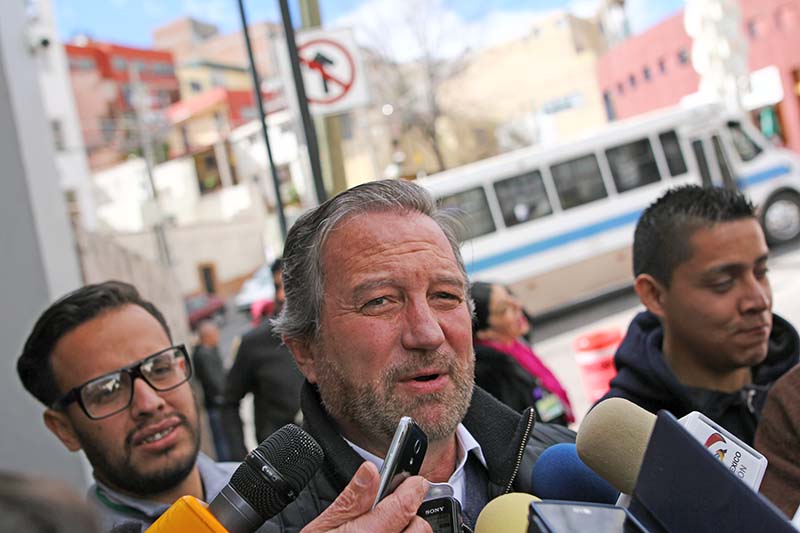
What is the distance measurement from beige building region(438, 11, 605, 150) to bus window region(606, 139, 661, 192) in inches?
925

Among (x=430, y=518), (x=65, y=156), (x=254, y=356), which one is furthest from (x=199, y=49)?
(x=430, y=518)

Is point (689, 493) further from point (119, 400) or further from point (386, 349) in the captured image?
point (119, 400)

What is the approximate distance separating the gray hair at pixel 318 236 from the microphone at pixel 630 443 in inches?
20.9

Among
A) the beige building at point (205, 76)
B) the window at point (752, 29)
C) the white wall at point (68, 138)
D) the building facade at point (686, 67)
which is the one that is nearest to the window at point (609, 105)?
the building facade at point (686, 67)

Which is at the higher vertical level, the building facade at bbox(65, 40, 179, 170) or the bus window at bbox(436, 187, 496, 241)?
the building facade at bbox(65, 40, 179, 170)

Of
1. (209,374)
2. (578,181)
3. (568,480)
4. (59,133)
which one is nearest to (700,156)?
(578,181)

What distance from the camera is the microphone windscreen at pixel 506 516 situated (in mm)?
1265

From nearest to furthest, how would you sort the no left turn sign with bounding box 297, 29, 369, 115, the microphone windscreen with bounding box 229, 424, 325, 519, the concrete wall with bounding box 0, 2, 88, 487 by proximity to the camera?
the microphone windscreen with bounding box 229, 424, 325, 519, the no left turn sign with bounding box 297, 29, 369, 115, the concrete wall with bounding box 0, 2, 88, 487

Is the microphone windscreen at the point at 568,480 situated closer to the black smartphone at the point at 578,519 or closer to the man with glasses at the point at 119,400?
the black smartphone at the point at 578,519

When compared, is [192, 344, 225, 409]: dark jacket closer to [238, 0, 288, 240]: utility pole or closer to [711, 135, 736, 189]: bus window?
[238, 0, 288, 240]: utility pole

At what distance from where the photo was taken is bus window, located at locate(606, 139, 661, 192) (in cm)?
1411

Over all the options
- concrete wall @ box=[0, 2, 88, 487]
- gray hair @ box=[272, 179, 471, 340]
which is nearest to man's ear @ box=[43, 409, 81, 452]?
gray hair @ box=[272, 179, 471, 340]

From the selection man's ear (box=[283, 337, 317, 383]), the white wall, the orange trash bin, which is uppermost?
the white wall

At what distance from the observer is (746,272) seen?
2611 mm
